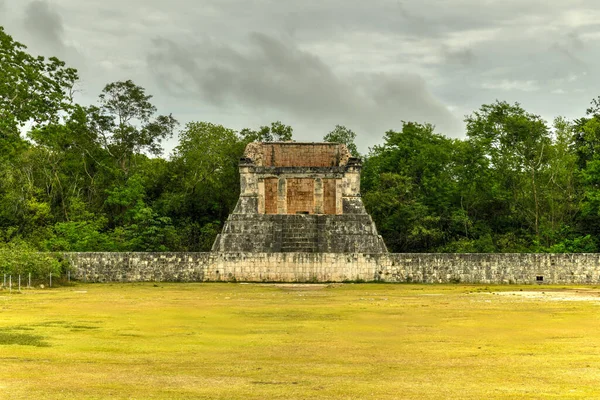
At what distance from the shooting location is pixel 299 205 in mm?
40594

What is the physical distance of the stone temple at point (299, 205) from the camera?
3584 centimetres

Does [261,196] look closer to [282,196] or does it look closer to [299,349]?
[282,196]

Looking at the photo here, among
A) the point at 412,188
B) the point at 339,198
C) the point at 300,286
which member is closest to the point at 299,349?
the point at 300,286

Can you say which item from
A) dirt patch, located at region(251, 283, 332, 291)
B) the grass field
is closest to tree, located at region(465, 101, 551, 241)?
dirt patch, located at region(251, 283, 332, 291)

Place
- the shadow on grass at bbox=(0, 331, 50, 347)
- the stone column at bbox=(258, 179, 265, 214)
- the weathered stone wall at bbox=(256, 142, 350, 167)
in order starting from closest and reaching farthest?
the shadow on grass at bbox=(0, 331, 50, 347)
the stone column at bbox=(258, 179, 265, 214)
the weathered stone wall at bbox=(256, 142, 350, 167)

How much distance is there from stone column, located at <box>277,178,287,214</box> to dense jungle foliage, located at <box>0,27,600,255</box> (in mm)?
6154

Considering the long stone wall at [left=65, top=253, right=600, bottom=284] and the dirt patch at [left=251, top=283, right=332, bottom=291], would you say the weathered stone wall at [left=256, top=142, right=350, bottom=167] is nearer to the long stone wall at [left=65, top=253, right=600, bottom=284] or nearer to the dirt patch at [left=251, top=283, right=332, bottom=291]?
the long stone wall at [left=65, top=253, right=600, bottom=284]

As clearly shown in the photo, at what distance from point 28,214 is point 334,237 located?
53.0 ft

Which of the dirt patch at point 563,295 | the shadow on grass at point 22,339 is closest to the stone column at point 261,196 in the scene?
the dirt patch at point 563,295

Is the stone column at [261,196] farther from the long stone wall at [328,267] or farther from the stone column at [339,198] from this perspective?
the long stone wall at [328,267]

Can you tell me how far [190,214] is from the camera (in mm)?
47000

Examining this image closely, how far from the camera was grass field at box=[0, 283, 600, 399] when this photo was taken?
8039 millimetres

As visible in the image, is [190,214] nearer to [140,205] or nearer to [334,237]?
[140,205]

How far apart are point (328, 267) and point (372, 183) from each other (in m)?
19.8
